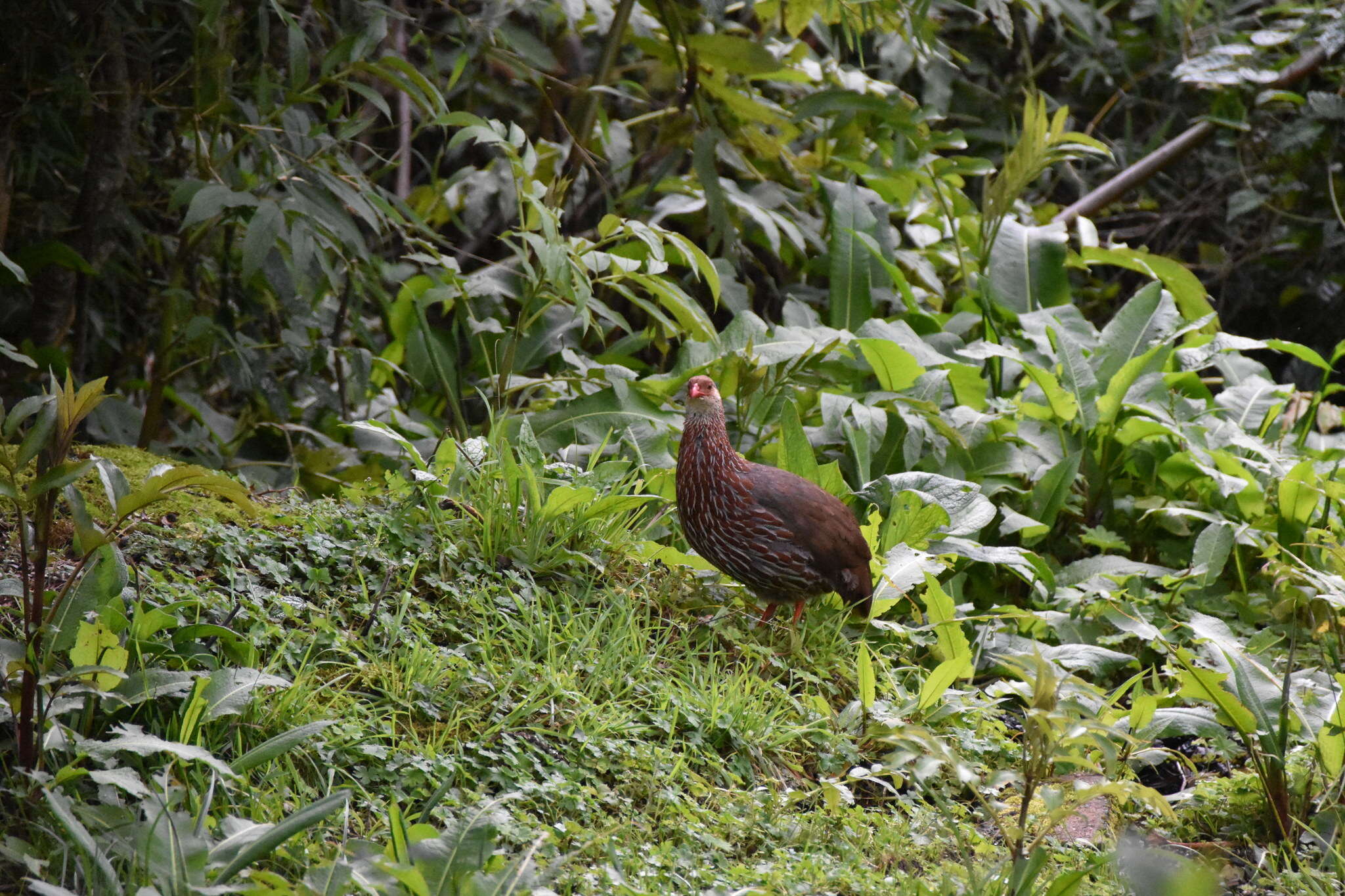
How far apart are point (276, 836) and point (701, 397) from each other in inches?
75.8

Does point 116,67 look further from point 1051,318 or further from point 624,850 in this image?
point 1051,318

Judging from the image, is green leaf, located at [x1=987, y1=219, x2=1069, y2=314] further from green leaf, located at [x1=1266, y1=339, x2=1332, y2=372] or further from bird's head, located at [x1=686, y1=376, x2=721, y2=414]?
bird's head, located at [x1=686, y1=376, x2=721, y2=414]

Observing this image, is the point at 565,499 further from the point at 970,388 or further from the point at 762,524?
the point at 970,388

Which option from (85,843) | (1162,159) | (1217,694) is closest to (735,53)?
(1162,159)

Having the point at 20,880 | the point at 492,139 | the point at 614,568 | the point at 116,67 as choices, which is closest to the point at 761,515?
the point at 614,568

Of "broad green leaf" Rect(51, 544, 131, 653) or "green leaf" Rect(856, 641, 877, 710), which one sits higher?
"broad green leaf" Rect(51, 544, 131, 653)

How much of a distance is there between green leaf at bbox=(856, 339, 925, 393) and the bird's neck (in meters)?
0.98

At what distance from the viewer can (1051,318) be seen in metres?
4.94

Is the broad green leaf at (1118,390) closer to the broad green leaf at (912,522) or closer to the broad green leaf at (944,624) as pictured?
the broad green leaf at (912,522)

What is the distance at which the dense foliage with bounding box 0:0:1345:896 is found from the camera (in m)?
2.38

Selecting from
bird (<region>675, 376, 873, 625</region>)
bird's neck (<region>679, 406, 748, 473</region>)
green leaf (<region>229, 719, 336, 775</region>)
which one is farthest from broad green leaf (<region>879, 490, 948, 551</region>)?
green leaf (<region>229, 719, 336, 775</region>)

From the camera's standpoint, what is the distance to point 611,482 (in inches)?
146

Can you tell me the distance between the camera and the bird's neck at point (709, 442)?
356 cm

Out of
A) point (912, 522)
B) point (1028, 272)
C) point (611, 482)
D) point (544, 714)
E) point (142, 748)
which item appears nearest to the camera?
point (142, 748)
